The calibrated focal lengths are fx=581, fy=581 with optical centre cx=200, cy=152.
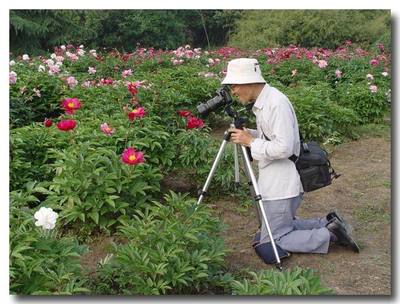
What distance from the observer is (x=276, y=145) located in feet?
9.91

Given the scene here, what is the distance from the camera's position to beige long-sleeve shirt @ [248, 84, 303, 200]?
3.03 meters

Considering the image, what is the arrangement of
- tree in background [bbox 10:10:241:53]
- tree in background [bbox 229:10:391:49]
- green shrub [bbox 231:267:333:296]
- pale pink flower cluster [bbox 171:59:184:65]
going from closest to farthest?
green shrub [bbox 231:267:333:296] → pale pink flower cluster [bbox 171:59:184:65] → tree in background [bbox 10:10:241:53] → tree in background [bbox 229:10:391:49]

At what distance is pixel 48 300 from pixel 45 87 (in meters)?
2.96

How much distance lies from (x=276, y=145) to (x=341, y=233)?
697mm

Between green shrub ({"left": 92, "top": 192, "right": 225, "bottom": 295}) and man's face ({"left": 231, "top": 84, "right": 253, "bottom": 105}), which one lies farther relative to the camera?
man's face ({"left": 231, "top": 84, "right": 253, "bottom": 105})

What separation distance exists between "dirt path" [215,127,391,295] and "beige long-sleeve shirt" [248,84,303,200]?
1.33 feet

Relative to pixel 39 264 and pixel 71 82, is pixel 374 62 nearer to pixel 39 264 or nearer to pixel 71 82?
pixel 71 82

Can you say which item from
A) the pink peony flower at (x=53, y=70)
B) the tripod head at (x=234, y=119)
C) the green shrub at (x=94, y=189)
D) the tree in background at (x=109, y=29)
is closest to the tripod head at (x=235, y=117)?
the tripod head at (x=234, y=119)

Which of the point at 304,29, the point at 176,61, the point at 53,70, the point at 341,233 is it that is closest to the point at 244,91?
the point at 341,233

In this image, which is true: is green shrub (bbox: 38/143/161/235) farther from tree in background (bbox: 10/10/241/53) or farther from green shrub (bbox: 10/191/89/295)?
tree in background (bbox: 10/10/241/53)

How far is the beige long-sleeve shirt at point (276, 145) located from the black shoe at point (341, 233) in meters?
0.27

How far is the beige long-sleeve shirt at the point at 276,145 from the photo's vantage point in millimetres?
3025

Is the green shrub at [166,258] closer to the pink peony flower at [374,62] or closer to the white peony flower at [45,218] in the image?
the white peony flower at [45,218]

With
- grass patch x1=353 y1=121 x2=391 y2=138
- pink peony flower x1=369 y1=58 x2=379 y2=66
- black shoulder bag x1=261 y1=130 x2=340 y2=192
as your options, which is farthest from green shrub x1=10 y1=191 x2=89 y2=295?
pink peony flower x1=369 y1=58 x2=379 y2=66
